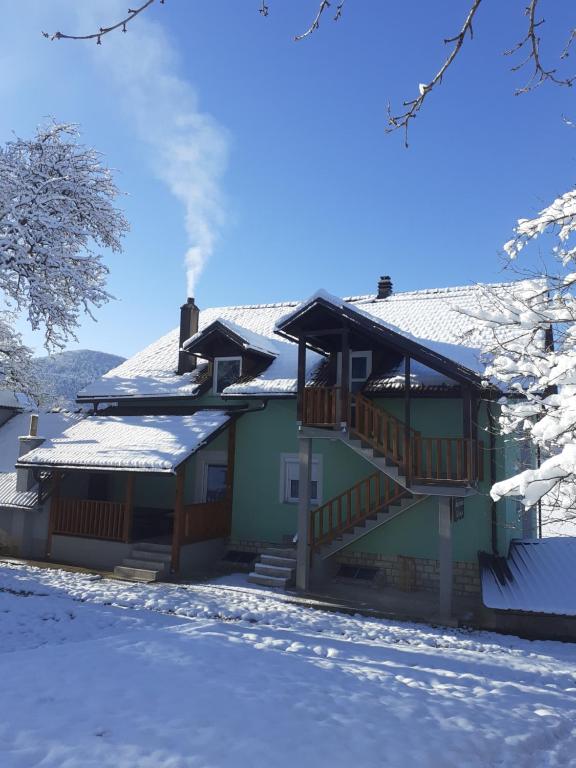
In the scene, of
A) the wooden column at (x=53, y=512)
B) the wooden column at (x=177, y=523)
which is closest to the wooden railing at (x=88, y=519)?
the wooden column at (x=53, y=512)

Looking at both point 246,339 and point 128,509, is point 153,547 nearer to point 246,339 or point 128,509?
point 128,509

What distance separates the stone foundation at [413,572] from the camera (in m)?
13.3

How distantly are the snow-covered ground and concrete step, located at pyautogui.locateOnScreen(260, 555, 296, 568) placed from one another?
3.76 m

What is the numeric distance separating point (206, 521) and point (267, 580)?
283 cm

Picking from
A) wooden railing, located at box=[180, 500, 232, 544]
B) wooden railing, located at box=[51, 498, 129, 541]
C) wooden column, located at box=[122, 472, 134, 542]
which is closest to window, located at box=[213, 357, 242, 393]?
wooden railing, located at box=[180, 500, 232, 544]

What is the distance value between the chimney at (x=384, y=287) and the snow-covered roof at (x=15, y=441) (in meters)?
12.5

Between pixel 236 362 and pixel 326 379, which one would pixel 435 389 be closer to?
pixel 326 379

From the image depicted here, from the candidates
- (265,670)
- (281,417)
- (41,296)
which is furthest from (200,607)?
(41,296)

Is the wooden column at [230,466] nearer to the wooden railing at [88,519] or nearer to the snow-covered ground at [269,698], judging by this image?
the wooden railing at [88,519]

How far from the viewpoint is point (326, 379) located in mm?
15172

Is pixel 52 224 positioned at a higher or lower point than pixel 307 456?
higher

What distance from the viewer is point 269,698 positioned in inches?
224

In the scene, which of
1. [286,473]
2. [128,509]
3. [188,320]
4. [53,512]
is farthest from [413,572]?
[188,320]

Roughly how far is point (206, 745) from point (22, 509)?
13.5 m
